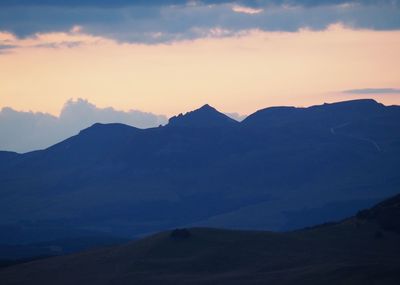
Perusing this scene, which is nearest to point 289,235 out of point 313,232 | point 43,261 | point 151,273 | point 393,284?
point 313,232

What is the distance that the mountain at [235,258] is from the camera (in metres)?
81.6

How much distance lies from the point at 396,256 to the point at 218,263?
1799 cm

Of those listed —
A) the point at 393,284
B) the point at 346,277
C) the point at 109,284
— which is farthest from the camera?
the point at 109,284

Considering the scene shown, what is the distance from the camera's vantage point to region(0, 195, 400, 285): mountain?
81.6m

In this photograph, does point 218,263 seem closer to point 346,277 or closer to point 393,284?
point 346,277

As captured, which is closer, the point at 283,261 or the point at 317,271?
the point at 317,271

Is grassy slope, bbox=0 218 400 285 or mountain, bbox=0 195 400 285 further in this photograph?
mountain, bbox=0 195 400 285

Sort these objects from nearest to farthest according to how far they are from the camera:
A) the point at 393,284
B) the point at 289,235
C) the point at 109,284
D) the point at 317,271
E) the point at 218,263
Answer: the point at 393,284
the point at 317,271
the point at 109,284
the point at 218,263
the point at 289,235

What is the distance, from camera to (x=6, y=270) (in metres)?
103

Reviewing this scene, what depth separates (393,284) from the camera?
67000 millimetres

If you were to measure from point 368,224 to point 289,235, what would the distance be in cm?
1037

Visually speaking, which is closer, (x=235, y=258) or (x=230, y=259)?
(x=230, y=259)

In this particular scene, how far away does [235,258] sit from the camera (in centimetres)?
9275

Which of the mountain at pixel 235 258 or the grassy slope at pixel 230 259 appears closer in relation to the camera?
the grassy slope at pixel 230 259
